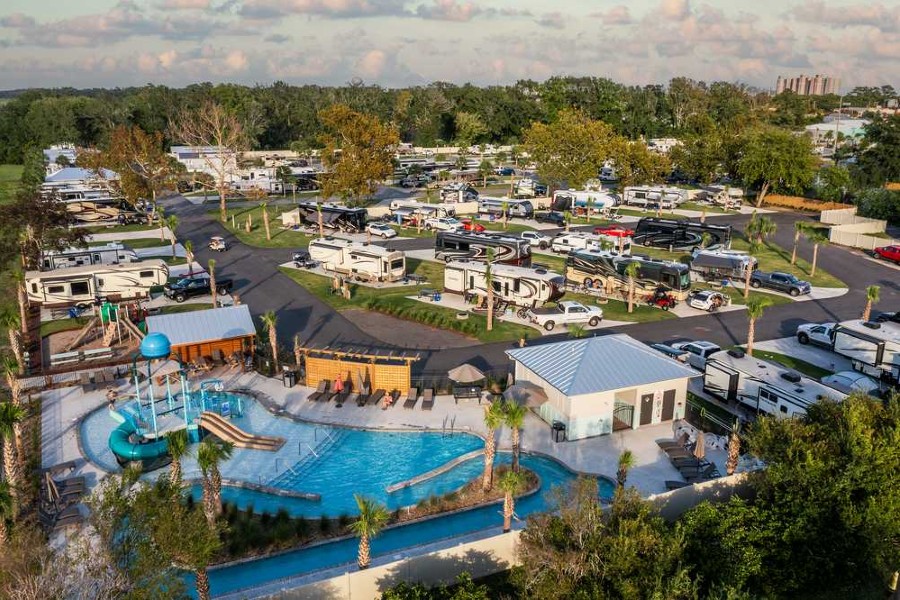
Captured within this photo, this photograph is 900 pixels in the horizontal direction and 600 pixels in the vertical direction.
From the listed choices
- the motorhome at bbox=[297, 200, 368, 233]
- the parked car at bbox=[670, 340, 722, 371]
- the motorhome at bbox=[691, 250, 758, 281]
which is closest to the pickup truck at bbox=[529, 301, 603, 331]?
the parked car at bbox=[670, 340, 722, 371]

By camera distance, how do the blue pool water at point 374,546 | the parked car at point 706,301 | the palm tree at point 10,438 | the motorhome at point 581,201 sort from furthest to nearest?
the motorhome at point 581,201 < the parked car at point 706,301 < the palm tree at point 10,438 < the blue pool water at point 374,546

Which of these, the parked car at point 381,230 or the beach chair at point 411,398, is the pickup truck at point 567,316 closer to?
the beach chair at point 411,398

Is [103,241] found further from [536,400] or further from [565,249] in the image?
[536,400]

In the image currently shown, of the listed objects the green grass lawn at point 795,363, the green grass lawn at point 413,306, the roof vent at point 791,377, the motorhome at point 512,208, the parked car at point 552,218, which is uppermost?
the motorhome at point 512,208

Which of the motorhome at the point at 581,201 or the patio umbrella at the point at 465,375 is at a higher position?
the motorhome at the point at 581,201

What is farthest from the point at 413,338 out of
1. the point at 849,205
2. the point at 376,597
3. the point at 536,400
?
the point at 849,205

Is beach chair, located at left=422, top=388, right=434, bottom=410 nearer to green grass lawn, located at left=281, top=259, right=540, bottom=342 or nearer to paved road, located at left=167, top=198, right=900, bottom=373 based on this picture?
paved road, located at left=167, top=198, right=900, bottom=373

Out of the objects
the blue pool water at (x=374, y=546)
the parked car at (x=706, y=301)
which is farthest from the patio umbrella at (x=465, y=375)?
the parked car at (x=706, y=301)
